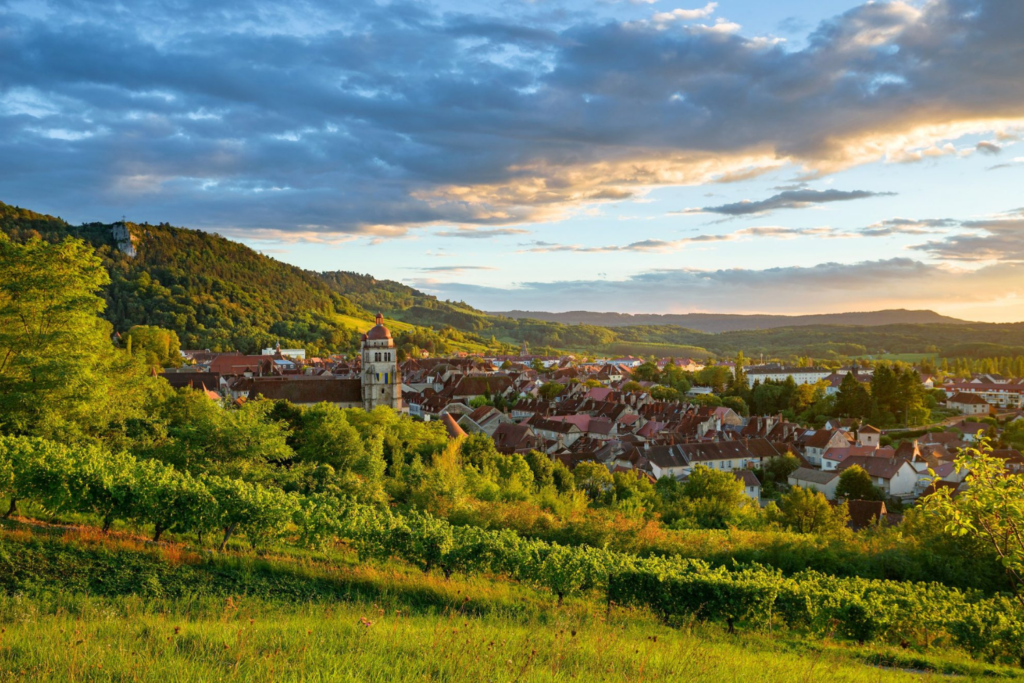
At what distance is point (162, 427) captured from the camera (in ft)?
80.5

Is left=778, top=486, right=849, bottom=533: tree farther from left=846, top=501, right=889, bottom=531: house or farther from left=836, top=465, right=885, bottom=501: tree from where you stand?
left=836, top=465, right=885, bottom=501: tree

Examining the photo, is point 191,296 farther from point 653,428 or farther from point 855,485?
point 855,485

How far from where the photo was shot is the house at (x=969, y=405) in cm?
9131

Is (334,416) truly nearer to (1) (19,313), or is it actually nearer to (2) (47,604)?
(1) (19,313)

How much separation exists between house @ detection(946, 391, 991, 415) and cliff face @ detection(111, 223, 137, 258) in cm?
18233

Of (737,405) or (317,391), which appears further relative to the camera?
(737,405)

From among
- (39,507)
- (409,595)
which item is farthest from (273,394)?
(409,595)

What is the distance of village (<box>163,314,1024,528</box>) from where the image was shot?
5088 centimetres

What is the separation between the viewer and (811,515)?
3438 centimetres

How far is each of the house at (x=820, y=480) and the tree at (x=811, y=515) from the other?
49.9 feet

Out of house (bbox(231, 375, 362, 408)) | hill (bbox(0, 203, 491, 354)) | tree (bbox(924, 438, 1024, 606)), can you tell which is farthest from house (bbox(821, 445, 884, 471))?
hill (bbox(0, 203, 491, 354))

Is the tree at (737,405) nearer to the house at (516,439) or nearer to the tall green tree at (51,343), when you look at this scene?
the house at (516,439)

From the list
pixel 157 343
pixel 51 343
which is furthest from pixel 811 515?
pixel 157 343

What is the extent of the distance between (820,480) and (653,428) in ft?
75.9
